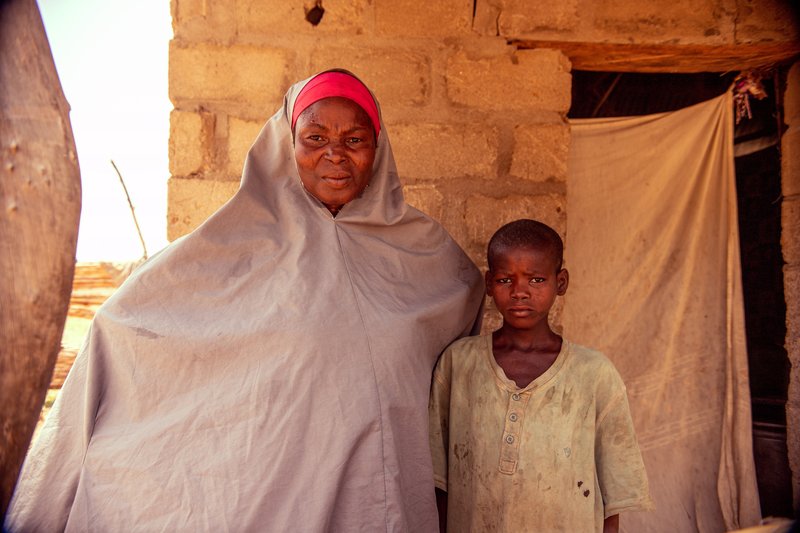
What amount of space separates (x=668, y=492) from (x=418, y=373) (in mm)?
2246

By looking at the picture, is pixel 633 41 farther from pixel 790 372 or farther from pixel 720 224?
pixel 790 372

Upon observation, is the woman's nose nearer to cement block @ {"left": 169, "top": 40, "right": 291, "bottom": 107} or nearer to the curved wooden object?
the curved wooden object

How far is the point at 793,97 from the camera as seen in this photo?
296cm

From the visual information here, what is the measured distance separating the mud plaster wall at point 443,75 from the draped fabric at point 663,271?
0.59 meters

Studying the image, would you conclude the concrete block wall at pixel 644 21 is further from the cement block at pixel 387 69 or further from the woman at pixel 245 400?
the woman at pixel 245 400

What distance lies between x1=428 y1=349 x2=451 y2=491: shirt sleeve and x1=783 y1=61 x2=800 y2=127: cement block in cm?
226

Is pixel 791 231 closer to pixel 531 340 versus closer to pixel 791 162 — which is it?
pixel 791 162

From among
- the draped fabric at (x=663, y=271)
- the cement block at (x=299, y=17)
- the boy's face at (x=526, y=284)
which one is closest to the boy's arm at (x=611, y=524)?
the boy's face at (x=526, y=284)

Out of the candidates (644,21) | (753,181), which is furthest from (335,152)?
(753,181)

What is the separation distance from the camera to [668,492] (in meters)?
3.29

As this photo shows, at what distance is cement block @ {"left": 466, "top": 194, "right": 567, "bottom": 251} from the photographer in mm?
2691

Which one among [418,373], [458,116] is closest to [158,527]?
[418,373]

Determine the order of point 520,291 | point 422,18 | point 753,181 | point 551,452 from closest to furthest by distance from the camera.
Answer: point 551,452 → point 520,291 → point 422,18 → point 753,181

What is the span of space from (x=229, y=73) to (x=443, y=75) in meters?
0.92
